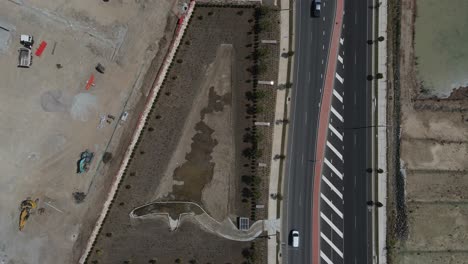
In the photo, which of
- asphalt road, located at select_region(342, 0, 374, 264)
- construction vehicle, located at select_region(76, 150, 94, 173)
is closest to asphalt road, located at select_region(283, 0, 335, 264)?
asphalt road, located at select_region(342, 0, 374, 264)

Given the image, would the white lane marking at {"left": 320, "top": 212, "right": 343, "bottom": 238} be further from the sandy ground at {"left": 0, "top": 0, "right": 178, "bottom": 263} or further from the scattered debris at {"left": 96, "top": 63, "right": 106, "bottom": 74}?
the scattered debris at {"left": 96, "top": 63, "right": 106, "bottom": 74}

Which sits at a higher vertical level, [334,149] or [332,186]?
[334,149]

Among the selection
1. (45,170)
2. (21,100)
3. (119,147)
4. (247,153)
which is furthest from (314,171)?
(21,100)

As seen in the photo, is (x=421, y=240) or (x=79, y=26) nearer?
(x=79, y=26)

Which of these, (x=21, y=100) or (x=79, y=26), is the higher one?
(x=79, y=26)

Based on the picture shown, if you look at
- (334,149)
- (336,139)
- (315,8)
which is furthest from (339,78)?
(315,8)

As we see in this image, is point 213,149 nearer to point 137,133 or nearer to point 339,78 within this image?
point 137,133

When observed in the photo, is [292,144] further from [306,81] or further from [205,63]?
[205,63]

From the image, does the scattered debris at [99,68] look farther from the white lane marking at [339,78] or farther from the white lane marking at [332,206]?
the white lane marking at [332,206]
